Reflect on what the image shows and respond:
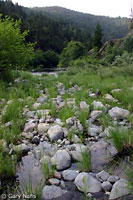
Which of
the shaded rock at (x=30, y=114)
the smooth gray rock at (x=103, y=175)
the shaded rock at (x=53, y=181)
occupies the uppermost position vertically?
the shaded rock at (x=30, y=114)

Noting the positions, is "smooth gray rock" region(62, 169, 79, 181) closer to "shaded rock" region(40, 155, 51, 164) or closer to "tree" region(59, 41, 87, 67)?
"shaded rock" region(40, 155, 51, 164)

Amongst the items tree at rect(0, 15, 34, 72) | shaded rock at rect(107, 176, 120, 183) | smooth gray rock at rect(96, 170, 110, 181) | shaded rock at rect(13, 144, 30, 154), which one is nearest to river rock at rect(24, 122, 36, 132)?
shaded rock at rect(13, 144, 30, 154)

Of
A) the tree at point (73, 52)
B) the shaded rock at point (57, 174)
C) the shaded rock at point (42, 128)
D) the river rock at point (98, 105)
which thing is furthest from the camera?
the tree at point (73, 52)

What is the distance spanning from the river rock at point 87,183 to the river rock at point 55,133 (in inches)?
41.8

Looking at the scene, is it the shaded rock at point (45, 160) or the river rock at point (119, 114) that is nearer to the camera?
the shaded rock at point (45, 160)

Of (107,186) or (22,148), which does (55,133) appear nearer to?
(22,148)

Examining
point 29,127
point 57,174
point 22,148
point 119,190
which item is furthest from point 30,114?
point 119,190

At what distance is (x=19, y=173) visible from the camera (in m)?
2.16

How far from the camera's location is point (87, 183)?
73.5 inches

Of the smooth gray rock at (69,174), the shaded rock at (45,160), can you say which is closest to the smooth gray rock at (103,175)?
the smooth gray rock at (69,174)

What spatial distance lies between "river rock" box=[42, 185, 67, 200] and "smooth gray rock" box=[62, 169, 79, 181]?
7.9 inches

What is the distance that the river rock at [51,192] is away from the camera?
1.76 m

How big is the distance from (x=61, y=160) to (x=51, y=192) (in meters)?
0.52

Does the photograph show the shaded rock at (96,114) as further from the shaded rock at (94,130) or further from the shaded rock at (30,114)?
the shaded rock at (30,114)
